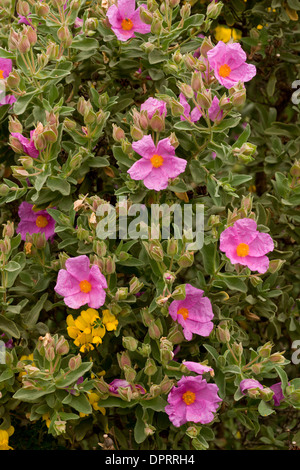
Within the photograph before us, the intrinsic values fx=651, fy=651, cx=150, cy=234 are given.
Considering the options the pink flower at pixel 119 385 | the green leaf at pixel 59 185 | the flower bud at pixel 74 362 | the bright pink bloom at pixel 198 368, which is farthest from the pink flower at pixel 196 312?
the green leaf at pixel 59 185

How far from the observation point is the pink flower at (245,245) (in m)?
1.90

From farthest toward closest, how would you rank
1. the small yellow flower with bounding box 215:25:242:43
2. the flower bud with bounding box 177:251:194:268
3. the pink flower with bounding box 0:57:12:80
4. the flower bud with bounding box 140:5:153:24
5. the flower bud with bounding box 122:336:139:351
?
1. the small yellow flower with bounding box 215:25:242:43
2. the pink flower with bounding box 0:57:12:80
3. the flower bud with bounding box 140:5:153:24
4. the flower bud with bounding box 122:336:139:351
5. the flower bud with bounding box 177:251:194:268

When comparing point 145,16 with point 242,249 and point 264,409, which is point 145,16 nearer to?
point 242,249

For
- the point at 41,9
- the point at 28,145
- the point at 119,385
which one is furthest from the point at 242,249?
Result: the point at 41,9

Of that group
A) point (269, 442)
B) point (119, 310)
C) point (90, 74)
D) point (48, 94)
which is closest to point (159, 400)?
point (119, 310)

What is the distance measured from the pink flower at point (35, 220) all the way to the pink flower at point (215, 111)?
2.21ft

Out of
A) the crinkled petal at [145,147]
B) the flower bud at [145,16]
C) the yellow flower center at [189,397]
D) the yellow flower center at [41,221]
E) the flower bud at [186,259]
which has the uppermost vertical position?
the flower bud at [145,16]

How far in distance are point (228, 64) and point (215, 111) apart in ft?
0.55

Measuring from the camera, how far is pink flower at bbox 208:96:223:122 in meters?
1.94

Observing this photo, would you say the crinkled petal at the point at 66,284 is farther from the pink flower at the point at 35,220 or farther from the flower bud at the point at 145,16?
the flower bud at the point at 145,16

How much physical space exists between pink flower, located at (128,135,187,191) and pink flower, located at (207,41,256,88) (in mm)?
270

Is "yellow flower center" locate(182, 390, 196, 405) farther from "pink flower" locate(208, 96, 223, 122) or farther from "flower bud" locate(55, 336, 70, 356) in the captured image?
"pink flower" locate(208, 96, 223, 122)

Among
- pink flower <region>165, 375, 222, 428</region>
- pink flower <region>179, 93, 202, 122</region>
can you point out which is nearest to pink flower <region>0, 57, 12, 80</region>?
pink flower <region>179, 93, 202, 122</region>
